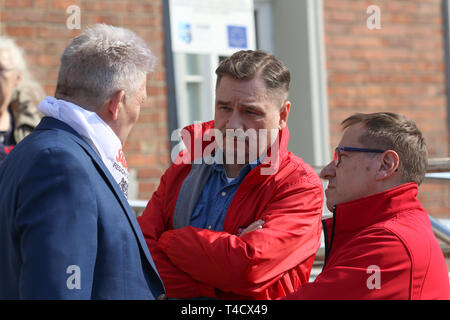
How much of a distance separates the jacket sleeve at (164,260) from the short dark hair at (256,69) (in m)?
0.51

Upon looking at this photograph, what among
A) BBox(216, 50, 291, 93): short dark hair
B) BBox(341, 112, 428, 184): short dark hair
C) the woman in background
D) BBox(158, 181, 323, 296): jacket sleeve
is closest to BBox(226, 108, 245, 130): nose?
BBox(216, 50, 291, 93): short dark hair

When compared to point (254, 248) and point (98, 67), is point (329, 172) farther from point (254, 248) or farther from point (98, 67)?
point (98, 67)

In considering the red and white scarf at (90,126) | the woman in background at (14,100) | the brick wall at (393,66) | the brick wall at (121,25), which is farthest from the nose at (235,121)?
the brick wall at (393,66)

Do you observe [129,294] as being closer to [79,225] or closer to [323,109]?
[79,225]

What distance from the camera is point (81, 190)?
1860 millimetres

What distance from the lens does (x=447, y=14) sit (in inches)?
260

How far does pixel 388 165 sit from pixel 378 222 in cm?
22

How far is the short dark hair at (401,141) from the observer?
2330mm

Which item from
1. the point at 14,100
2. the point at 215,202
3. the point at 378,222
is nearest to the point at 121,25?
the point at 14,100

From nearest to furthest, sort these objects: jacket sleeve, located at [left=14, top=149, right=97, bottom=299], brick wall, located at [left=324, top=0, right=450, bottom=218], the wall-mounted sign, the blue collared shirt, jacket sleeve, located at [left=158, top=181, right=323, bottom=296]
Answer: jacket sleeve, located at [left=14, top=149, right=97, bottom=299]
jacket sleeve, located at [left=158, top=181, right=323, bottom=296]
the blue collared shirt
the wall-mounted sign
brick wall, located at [left=324, top=0, right=450, bottom=218]

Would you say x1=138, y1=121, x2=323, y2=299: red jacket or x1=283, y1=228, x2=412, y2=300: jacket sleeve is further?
x1=138, y1=121, x2=323, y2=299: red jacket

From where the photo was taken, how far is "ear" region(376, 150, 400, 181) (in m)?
2.31

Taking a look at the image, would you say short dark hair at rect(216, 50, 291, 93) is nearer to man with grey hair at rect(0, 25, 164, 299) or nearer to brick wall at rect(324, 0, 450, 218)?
man with grey hair at rect(0, 25, 164, 299)

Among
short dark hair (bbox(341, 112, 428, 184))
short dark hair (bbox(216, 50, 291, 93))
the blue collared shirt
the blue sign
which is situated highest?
the blue sign
